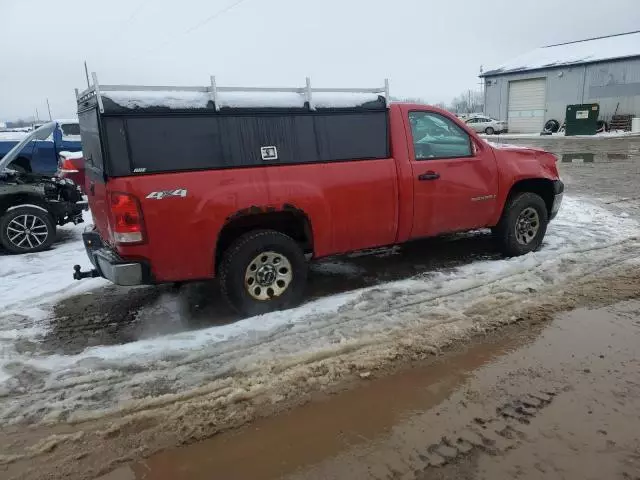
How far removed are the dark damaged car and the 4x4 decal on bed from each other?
4.44 m

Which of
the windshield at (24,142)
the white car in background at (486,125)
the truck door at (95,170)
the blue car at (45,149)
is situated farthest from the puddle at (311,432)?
the white car in background at (486,125)

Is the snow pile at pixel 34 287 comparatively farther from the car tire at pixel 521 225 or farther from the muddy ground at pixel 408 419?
the car tire at pixel 521 225

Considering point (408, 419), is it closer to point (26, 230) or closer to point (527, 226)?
point (527, 226)

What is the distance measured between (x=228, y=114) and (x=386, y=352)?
2383mm

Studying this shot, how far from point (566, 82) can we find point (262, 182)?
39170 millimetres

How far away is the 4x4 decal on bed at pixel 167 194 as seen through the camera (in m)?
3.89

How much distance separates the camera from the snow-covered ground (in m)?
3.38

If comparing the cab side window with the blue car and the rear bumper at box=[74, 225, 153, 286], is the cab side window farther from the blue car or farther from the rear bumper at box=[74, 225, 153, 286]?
the blue car

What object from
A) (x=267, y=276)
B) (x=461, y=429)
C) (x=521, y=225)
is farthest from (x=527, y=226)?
(x=461, y=429)

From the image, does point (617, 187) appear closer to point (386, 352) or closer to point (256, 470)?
point (386, 352)

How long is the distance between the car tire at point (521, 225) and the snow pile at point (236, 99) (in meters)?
2.26

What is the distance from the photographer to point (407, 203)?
200 inches

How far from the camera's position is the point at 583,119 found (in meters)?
31.9

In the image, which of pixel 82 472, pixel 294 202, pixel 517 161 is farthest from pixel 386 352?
pixel 517 161
